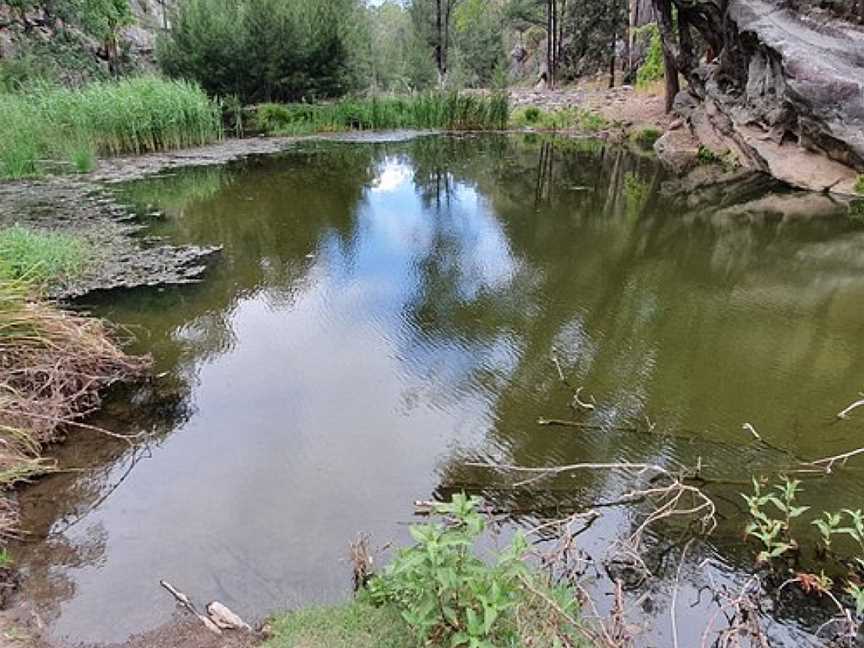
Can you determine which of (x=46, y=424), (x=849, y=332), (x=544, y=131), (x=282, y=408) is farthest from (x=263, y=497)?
(x=544, y=131)

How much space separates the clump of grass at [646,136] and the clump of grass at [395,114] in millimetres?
3164

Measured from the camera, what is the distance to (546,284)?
5844 mm

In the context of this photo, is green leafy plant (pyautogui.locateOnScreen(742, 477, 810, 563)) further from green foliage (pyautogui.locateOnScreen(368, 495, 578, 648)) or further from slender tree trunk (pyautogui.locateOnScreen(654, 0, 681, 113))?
slender tree trunk (pyautogui.locateOnScreen(654, 0, 681, 113))

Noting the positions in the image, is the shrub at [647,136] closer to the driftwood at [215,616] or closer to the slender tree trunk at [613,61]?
the slender tree trunk at [613,61]

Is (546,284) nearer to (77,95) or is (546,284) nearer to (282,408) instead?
(282,408)

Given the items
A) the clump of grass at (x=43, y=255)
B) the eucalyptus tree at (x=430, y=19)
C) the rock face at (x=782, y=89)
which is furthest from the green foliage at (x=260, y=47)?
the clump of grass at (x=43, y=255)

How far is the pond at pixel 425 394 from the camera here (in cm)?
265

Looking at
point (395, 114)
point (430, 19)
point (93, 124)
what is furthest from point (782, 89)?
point (430, 19)

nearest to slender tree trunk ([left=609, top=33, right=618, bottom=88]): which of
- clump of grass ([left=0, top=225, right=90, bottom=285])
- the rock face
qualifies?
the rock face

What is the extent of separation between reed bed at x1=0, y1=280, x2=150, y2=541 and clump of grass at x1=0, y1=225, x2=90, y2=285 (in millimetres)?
1047

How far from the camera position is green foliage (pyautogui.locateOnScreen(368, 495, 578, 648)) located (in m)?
1.76

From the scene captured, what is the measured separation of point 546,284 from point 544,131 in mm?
11100

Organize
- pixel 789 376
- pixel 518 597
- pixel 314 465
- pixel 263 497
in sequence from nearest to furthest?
1. pixel 518 597
2. pixel 263 497
3. pixel 314 465
4. pixel 789 376

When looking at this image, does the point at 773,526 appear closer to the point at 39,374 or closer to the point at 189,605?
the point at 189,605
